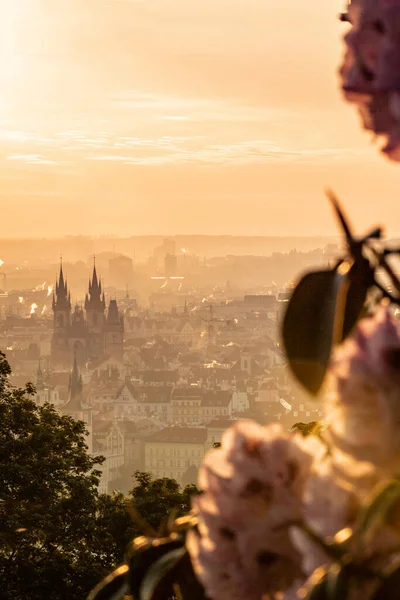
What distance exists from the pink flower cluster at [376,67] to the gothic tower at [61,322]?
3460 centimetres

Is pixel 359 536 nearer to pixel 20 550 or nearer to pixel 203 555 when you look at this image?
pixel 203 555

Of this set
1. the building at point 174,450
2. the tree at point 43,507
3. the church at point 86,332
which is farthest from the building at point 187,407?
the tree at point 43,507

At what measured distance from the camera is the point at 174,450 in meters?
25.2

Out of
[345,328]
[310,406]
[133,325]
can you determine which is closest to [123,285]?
[133,325]

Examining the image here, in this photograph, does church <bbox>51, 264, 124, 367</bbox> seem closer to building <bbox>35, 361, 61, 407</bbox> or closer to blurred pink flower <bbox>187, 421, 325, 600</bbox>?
building <bbox>35, 361, 61, 407</bbox>

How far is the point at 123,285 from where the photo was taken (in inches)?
2297

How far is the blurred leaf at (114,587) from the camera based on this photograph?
367 mm

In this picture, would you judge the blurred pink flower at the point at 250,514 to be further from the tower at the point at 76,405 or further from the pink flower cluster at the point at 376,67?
the tower at the point at 76,405

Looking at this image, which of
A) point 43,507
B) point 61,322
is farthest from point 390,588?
point 61,322

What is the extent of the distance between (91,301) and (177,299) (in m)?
21.0

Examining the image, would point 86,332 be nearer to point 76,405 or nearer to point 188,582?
point 76,405

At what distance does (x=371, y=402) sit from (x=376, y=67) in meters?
0.08

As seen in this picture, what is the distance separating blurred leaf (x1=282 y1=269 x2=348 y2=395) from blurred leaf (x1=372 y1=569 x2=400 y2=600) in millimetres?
123

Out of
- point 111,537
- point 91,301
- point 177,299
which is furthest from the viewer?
point 177,299
